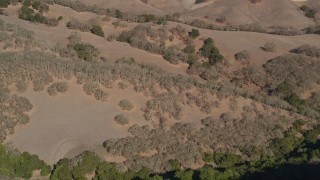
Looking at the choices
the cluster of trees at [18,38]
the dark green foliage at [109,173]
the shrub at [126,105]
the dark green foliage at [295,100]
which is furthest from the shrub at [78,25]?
the dark green foliage at [109,173]

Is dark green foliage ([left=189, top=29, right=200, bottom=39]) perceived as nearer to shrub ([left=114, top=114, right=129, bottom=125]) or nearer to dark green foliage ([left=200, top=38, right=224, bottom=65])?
dark green foliage ([left=200, top=38, right=224, bottom=65])

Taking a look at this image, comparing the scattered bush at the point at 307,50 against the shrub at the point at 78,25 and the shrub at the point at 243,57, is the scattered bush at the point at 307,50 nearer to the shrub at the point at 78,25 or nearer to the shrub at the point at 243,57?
the shrub at the point at 243,57

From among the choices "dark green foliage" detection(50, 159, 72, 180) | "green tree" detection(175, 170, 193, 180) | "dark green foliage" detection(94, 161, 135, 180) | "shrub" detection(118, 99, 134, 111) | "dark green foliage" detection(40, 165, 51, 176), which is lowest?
"dark green foliage" detection(40, 165, 51, 176)

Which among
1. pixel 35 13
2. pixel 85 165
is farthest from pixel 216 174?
pixel 35 13

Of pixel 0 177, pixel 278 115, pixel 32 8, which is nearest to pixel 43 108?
pixel 0 177

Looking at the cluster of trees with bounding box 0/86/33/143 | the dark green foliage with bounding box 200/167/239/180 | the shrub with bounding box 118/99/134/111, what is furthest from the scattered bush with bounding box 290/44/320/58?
the cluster of trees with bounding box 0/86/33/143
